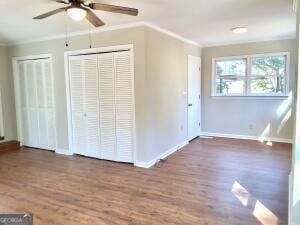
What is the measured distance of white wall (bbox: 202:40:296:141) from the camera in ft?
17.7

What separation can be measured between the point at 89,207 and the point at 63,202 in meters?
0.37

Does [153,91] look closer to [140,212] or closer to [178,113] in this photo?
[178,113]

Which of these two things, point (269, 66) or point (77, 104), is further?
point (269, 66)

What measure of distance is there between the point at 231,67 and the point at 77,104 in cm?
377

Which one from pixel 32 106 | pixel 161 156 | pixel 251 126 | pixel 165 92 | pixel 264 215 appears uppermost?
pixel 165 92

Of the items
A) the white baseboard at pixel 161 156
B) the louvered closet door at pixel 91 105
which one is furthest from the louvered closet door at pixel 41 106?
the white baseboard at pixel 161 156

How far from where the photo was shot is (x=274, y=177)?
3547mm

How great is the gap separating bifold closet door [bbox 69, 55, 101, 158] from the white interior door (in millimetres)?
2264

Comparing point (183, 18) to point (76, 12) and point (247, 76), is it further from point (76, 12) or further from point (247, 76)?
point (247, 76)

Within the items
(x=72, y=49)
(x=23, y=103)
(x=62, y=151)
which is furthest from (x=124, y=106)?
(x=23, y=103)

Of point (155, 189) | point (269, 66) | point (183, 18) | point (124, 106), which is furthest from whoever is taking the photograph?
point (269, 66)

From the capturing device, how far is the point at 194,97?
5.94m

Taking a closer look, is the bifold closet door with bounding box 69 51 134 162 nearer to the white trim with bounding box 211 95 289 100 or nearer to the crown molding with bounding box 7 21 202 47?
the crown molding with bounding box 7 21 202 47

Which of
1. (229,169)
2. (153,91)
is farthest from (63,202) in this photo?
(229,169)
